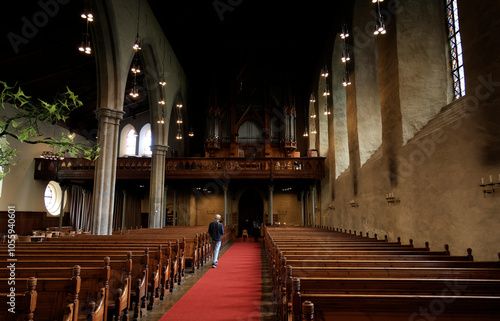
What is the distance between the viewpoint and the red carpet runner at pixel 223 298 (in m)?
4.96

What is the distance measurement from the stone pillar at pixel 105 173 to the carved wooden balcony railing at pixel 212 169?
623 centimetres

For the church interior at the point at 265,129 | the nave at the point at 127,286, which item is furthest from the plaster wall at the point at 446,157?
the nave at the point at 127,286

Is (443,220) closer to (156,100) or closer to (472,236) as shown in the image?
(472,236)

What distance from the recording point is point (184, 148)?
2347 cm

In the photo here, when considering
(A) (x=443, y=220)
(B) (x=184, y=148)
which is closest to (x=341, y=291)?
(A) (x=443, y=220)

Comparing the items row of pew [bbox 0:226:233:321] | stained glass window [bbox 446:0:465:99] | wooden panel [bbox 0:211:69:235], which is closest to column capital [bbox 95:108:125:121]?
row of pew [bbox 0:226:233:321]

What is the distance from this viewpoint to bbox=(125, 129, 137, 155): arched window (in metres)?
24.8

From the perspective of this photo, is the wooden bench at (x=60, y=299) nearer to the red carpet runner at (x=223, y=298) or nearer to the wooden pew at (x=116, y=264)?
the wooden pew at (x=116, y=264)

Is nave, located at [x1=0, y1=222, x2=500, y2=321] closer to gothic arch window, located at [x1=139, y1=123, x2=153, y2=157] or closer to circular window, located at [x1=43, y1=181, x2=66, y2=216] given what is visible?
circular window, located at [x1=43, y1=181, x2=66, y2=216]

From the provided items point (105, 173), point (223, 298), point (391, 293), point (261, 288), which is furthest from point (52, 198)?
point (391, 293)

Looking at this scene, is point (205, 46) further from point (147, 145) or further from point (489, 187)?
point (489, 187)

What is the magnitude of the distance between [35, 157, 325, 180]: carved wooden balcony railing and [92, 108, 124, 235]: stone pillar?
6.23 m

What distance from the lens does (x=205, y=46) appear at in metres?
22.1

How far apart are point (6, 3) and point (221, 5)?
395 inches
